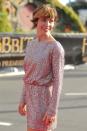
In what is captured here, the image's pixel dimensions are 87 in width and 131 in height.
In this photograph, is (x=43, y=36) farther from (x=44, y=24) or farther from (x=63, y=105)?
(x=63, y=105)

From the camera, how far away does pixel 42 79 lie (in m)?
4.84

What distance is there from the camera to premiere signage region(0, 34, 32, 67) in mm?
19522

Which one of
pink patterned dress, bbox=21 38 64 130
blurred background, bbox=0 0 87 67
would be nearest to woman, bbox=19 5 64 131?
pink patterned dress, bbox=21 38 64 130

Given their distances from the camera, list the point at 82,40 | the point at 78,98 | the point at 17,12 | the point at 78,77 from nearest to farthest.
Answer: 1. the point at 78,98
2. the point at 78,77
3. the point at 82,40
4. the point at 17,12

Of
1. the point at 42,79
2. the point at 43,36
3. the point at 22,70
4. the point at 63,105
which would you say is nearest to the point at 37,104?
the point at 42,79

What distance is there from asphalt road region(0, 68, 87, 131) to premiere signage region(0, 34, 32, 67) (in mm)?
2081

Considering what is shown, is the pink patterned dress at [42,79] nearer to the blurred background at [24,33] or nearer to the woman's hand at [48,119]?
the woman's hand at [48,119]

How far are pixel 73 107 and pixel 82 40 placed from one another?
11.6 metres

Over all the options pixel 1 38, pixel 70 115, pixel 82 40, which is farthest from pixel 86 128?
pixel 82 40

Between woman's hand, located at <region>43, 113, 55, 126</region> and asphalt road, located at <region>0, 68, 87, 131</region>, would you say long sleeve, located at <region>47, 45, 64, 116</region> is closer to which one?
woman's hand, located at <region>43, 113, 55, 126</region>

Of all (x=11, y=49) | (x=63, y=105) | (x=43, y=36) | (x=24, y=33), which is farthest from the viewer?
(x=24, y=33)

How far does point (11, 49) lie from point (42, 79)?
595 inches

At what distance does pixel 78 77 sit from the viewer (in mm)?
17938

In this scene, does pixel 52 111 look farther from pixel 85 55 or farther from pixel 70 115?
pixel 85 55
